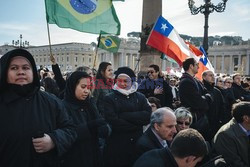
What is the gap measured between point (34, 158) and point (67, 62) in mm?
102729

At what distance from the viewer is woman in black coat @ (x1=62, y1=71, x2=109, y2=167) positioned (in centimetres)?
269

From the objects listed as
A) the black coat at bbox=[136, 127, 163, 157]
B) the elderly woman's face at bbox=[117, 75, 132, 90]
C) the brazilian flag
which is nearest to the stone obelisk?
the brazilian flag

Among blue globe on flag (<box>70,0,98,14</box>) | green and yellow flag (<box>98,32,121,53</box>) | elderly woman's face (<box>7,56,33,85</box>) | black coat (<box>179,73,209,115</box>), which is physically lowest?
black coat (<box>179,73,209,115</box>)

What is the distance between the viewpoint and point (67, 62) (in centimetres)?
10162

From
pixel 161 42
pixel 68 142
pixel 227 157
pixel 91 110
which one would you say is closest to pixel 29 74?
pixel 68 142

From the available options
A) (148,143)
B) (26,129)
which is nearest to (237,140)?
(148,143)

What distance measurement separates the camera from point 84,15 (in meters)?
4.71

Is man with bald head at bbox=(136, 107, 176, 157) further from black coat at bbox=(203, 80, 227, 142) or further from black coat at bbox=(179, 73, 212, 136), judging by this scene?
black coat at bbox=(203, 80, 227, 142)

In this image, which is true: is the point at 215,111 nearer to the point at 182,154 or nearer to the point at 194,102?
the point at 194,102

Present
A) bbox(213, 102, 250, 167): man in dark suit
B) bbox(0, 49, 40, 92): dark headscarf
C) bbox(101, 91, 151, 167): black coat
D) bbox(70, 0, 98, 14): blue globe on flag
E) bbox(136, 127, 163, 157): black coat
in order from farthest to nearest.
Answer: bbox(70, 0, 98, 14): blue globe on flag → bbox(101, 91, 151, 167): black coat → bbox(213, 102, 250, 167): man in dark suit → bbox(136, 127, 163, 157): black coat → bbox(0, 49, 40, 92): dark headscarf

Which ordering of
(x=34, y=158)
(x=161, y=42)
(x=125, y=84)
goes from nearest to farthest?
(x=34, y=158), (x=125, y=84), (x=161, y=42)

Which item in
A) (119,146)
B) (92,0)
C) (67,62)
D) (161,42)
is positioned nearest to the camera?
(119,146)

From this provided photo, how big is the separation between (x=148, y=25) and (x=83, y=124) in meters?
7.03

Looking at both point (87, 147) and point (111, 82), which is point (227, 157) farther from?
point (111, 82)
